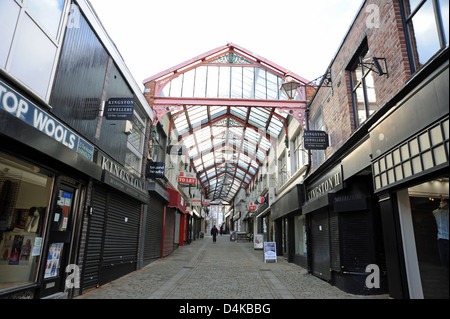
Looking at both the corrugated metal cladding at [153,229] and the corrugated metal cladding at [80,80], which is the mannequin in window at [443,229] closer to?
the corrugated metal cladding at [80,80]

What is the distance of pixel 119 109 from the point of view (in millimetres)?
7578

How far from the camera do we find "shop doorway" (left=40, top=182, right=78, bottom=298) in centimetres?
564

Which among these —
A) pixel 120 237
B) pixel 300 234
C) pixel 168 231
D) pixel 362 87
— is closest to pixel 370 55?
pixel 362 87

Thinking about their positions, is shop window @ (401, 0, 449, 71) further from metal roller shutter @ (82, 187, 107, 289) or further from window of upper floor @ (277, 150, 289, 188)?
window of upper floor @ (277, 150, 289, 188)

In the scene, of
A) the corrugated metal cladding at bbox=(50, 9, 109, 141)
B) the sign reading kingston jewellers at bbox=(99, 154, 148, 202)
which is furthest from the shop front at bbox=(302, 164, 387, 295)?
the corrugated metal cladding at bbox=(50, 9, 109, 141)

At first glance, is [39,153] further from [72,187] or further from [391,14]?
[391,14]

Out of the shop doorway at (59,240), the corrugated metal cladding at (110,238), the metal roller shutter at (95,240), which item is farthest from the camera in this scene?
the corrugated metal cladding at (110,238)

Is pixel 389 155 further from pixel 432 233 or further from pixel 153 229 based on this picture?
pixel 153 229

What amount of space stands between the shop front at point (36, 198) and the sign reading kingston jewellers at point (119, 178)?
868mm

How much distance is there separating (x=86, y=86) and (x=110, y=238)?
419cm

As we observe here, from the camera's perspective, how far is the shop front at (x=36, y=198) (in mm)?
4523

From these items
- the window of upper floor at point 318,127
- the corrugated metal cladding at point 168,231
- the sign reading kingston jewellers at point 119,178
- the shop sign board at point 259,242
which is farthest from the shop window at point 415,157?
the shop sign board at point 259,242

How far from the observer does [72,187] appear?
656 centimetres
